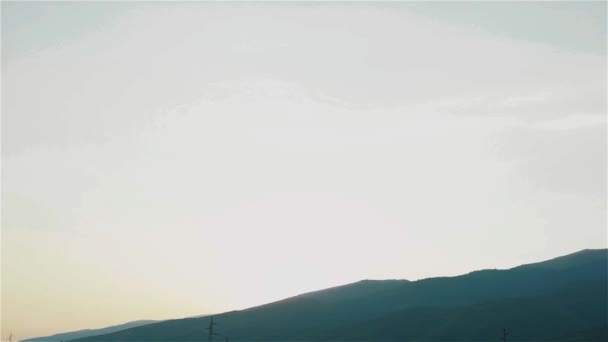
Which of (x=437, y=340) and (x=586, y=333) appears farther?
(x=437, y=340)

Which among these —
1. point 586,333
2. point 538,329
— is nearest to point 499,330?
point 538,329

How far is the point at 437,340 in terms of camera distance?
7771 inches

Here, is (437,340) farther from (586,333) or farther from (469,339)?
(586,333)

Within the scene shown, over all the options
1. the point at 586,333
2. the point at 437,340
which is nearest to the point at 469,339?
the point at 437,340

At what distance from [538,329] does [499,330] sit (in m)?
9.63

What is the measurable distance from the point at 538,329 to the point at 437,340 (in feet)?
83.1

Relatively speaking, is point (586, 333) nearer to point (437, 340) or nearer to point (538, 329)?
point (538, 329)

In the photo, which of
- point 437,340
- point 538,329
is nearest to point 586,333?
point 538,329

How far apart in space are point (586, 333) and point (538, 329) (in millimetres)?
26382

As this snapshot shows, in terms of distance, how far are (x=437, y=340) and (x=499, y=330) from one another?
16.4m

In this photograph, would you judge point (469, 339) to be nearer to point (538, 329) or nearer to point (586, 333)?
point (538, 329)

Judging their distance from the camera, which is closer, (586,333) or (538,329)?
(586,333)

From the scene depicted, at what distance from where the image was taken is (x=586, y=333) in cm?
16962

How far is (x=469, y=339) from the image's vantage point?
636 feet
